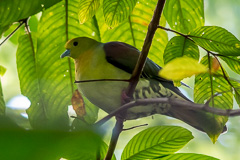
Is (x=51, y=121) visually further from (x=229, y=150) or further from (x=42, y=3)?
(x=229, y=150)

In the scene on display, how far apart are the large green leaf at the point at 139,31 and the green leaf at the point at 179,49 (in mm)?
255

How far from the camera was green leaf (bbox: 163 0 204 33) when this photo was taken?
1.59 meters

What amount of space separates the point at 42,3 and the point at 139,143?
0.60 m

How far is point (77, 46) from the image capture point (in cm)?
195

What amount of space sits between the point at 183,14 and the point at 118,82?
→ 17.2 inches

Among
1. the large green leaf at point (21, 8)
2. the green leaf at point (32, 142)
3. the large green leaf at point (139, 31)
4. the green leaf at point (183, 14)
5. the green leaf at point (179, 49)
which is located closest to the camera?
the green leaf at point (32, 142)

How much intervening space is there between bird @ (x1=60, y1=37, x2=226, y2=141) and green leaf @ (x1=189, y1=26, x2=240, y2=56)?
39cm

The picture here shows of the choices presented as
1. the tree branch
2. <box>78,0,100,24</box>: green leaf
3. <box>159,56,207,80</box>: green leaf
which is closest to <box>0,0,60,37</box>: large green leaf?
<box>78,0,100,24</box>: green leaf

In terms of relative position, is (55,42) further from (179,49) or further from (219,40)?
(219,40)

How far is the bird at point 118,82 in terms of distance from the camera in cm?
177

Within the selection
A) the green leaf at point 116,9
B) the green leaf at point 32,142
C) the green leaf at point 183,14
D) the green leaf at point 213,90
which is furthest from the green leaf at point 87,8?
the green leaf at point 32,142

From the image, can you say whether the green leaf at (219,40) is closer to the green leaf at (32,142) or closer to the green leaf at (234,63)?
the green leaf at (234,63)

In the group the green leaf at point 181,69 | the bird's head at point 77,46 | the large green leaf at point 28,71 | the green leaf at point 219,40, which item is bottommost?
the green leaf at point 181,69

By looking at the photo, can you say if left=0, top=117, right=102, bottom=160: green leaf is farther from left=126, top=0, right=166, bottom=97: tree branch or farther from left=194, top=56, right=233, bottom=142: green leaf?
left=194, top=56, right=233, bottom=142: green leaf
